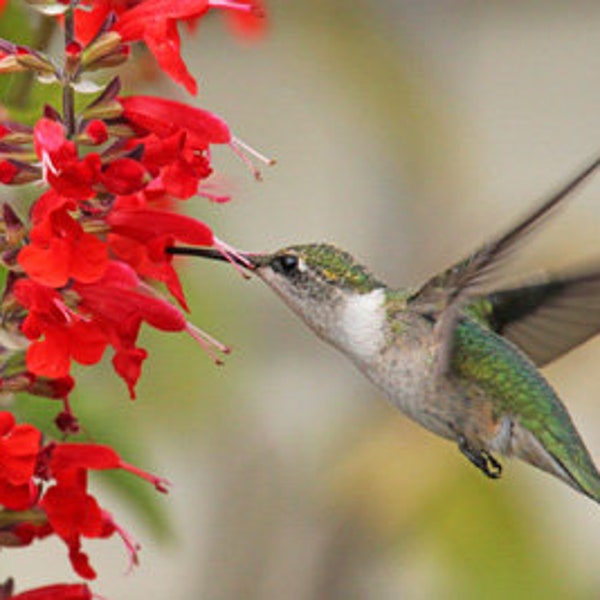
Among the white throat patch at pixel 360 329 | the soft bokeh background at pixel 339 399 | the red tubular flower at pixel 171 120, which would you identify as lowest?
the soft bokeh background at pixel 339 399

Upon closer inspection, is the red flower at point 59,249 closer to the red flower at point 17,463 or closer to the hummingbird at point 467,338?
the red flower at point 17,463

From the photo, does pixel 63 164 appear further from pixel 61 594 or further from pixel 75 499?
pixel 61 594

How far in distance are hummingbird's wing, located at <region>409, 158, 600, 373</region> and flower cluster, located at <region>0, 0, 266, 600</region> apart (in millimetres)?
284

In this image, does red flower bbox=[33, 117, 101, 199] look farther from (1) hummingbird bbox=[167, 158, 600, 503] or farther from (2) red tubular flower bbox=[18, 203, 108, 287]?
(1) hummingbird bbox=[167, 158, 600, 503]

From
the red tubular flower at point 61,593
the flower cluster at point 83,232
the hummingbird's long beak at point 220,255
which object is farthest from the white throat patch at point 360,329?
the red tubular flower at point 61,593

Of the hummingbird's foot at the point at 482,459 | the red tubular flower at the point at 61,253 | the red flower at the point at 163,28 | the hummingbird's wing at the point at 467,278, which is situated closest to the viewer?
the red tubular flower at the point at 61,253

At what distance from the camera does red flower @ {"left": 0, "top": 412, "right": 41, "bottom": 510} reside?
3.78ft

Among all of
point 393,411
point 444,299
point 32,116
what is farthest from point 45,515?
point 393,411

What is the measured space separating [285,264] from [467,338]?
0.85 ft

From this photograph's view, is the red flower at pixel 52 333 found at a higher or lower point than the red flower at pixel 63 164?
lower

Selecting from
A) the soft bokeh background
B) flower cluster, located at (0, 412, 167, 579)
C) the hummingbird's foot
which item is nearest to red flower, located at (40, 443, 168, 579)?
flower cluster, located at (0, 412, 167, 579)

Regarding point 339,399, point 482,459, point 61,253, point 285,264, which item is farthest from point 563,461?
point 339,399

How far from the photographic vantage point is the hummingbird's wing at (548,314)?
158 cm

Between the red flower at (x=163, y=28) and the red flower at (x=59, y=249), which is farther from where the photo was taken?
the red flower at (x=163, y=28)
